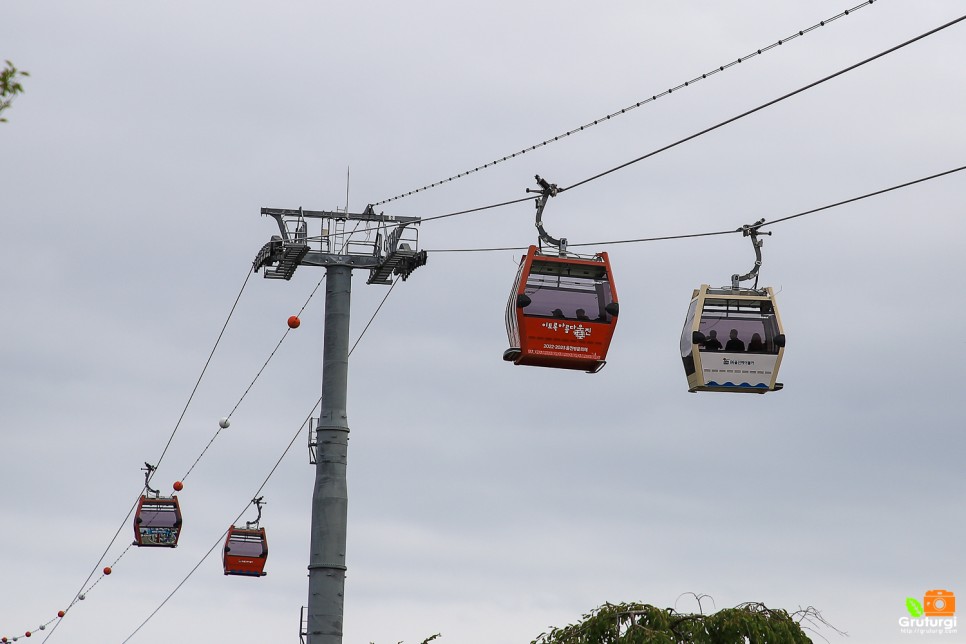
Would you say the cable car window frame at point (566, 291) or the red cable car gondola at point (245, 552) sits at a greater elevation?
the red cable car gondola at point (245, 552)

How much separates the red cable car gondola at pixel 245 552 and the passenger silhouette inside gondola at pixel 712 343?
2341 centimetres

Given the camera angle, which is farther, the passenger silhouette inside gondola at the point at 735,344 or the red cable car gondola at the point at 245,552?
the red cable car gondola at the point at 245,552

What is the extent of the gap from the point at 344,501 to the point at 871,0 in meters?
15.9

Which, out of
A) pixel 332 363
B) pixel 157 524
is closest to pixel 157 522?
pixel 157 524

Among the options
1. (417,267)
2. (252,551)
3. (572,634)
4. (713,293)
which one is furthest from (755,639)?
(252,551)

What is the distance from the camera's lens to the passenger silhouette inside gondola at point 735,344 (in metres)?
22.8

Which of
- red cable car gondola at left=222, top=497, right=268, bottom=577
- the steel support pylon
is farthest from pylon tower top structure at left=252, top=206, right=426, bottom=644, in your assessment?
red cable car gondola at left=222, top=497, right=268, bottom=577

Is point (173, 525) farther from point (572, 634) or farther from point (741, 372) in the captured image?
point (741, 372)

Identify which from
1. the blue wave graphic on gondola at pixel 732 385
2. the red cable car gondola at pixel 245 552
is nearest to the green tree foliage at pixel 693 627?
the blue wave graphic on gondola at pixel 732 385

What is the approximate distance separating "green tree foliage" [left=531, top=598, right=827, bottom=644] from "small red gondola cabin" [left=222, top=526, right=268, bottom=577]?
20.9m

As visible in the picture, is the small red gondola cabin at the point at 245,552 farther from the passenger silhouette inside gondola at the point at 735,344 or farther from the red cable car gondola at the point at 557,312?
the passenger silhouette inside gondola at the point at 735,344

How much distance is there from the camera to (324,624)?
2836 cm

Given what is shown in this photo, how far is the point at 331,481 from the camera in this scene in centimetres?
2930

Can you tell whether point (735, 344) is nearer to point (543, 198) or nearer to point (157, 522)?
point (543, 198)
